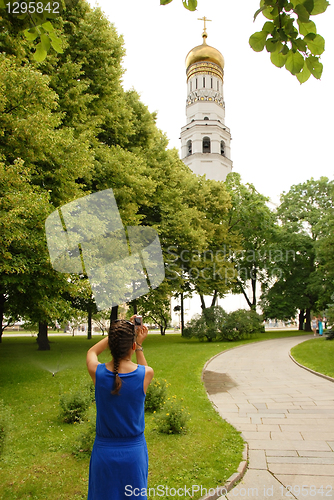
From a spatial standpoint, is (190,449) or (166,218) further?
(166,218)

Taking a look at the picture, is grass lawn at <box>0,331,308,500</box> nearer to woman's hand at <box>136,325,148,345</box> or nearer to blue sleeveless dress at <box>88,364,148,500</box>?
blue sleeveless dress at <box>88,364,148,500</box>

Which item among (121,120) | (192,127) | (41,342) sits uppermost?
(192,127)

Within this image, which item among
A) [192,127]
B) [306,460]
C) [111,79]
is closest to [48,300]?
[306,460]

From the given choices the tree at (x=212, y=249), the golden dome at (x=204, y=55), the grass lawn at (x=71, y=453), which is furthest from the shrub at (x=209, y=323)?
the golden dome at (x=204, y=55)

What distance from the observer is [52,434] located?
6.40 meters

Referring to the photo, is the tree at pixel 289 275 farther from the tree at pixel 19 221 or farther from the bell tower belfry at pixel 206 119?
the tree at pixel 19 221

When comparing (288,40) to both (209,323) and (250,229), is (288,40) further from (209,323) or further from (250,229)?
(250,229)

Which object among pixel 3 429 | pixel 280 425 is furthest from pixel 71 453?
pixel 280 425

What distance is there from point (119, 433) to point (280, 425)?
17.3 ft

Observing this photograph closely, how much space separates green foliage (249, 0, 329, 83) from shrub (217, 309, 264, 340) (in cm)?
2414

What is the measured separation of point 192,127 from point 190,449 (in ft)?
153

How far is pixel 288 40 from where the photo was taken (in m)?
2.91

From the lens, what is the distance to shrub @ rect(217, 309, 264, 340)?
26.0 m

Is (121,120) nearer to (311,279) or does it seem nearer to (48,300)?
(48,300)
